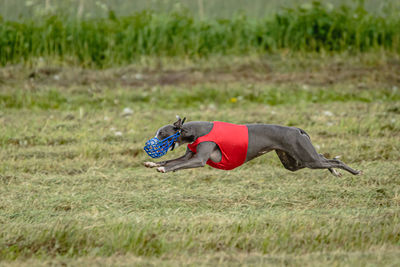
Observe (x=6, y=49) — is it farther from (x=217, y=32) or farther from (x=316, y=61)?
(x=316, y=61)

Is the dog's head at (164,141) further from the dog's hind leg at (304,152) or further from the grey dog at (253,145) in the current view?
the dog's hind leg at (304,152)

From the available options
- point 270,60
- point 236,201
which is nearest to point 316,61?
point 270,60

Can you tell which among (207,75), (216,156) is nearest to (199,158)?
(216,156)

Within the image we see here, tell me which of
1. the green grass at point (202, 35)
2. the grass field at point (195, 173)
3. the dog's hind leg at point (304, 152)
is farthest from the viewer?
the green grass at point (202, 35)

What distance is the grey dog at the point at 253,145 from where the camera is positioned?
4410mm

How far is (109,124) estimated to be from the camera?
7.89 metres

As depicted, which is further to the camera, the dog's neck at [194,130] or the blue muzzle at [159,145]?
the dog's neck at [194,130]

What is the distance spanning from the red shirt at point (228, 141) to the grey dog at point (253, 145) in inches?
1.3

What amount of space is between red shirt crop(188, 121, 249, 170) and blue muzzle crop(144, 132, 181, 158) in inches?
7.3

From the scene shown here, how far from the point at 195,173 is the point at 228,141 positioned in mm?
1635

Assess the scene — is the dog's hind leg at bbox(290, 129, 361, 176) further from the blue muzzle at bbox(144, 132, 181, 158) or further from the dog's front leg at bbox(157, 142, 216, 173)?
the blue muzzle at bbox(144, 132, 181, 158)

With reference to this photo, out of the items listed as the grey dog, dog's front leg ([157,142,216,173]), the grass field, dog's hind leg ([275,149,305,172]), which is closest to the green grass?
the grass field

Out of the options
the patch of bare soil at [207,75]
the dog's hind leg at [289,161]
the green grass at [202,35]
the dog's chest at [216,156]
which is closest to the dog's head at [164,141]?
the dog's chest at [216,156]

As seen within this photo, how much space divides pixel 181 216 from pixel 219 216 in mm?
304
